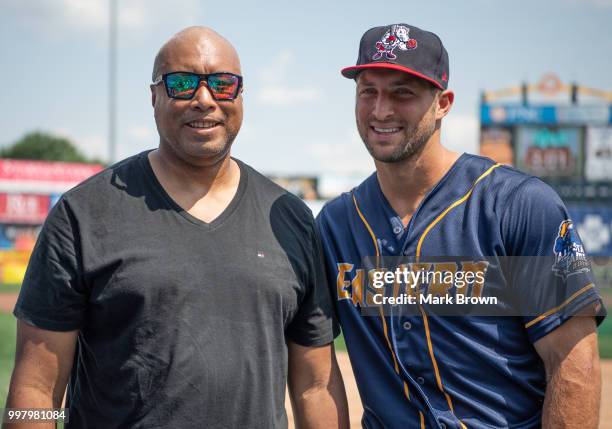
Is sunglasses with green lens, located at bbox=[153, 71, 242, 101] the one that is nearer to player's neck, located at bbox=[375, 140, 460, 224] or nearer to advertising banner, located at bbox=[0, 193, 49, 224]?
player's neck, located at bbox=[375, 140, 460, 224]

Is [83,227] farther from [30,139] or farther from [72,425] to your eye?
[30,139]

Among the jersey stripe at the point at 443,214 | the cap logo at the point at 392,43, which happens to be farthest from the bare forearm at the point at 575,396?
the cap logo at the point at 392,43

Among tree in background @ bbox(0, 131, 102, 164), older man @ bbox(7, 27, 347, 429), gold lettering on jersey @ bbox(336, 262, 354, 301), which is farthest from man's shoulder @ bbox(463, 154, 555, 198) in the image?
tree in background @ bbox(0, 131, 102, 164)

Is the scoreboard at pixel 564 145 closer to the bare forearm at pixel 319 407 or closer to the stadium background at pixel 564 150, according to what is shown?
the stadium background at pixel 564 150

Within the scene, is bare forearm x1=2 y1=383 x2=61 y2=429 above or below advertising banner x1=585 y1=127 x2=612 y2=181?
below

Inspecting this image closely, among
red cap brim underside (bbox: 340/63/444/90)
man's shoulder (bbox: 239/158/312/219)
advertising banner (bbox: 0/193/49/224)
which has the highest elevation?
red cap brim underside (bbox: 340/63/444/90)

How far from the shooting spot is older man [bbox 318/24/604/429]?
2695 millimetres

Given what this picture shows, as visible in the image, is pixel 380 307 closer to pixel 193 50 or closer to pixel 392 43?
pixel 392 43

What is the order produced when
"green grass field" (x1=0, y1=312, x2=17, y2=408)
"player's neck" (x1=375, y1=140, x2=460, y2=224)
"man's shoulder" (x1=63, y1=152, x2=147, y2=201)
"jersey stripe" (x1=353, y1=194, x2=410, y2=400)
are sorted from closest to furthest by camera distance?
"man's shoulder" (x1=63, y1=152, x2=147, y2=201) → "jersey stripe" (x1=353, y1=194, x2=410, y2=400) → "player's neck" (x1=375, y1=140, x2=460, y2=224) → "green grass field" (x1=0, y1=312, x2=17, y2=408)

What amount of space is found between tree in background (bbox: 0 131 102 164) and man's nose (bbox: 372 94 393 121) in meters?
66.5

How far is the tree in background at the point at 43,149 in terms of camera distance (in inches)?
2547

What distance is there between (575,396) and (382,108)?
1.37 m

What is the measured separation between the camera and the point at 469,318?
284 cm

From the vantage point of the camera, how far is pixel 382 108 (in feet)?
9.80
